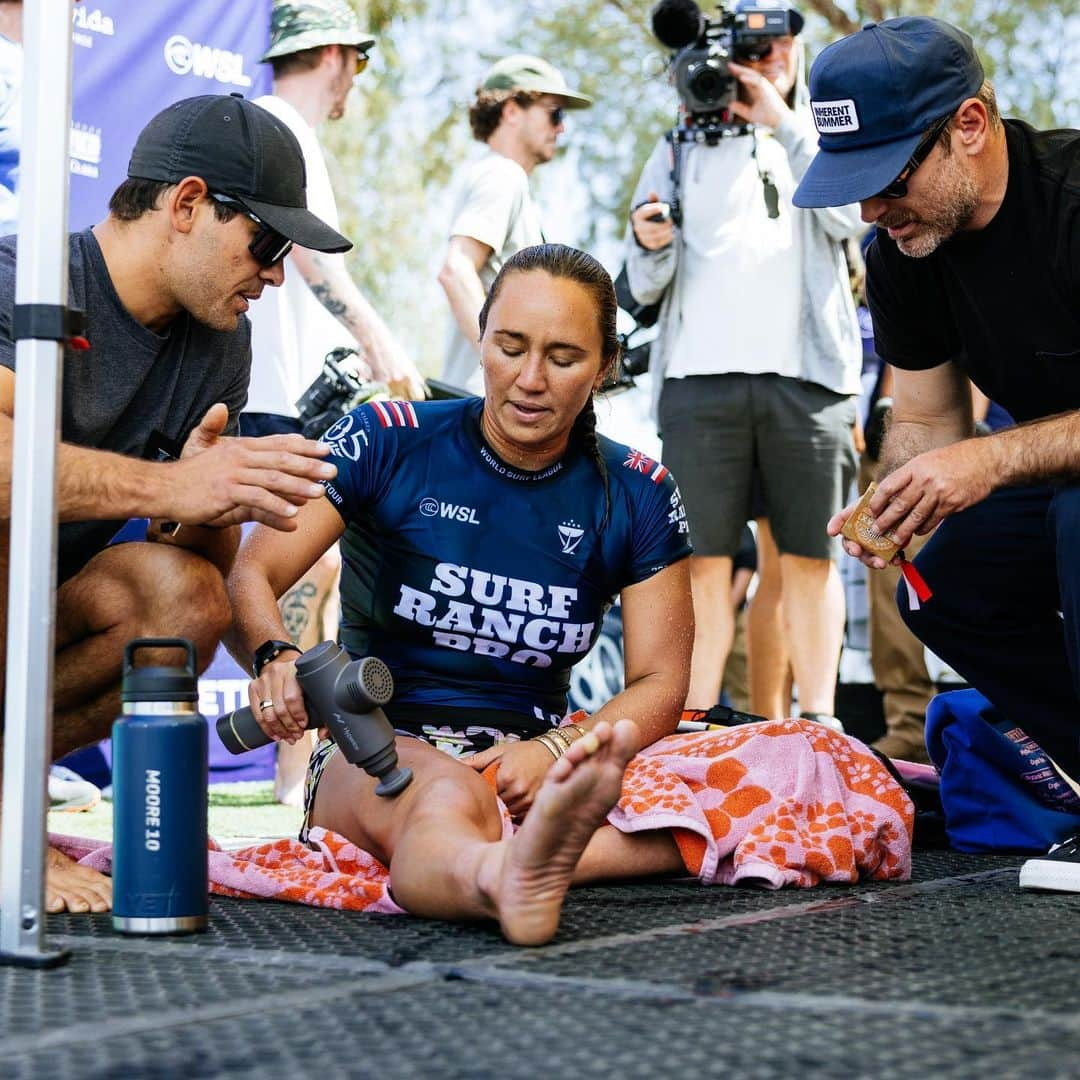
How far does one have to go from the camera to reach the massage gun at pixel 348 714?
7.91ft

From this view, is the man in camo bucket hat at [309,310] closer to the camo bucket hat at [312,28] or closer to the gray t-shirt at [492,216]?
the camo bucket hat at [312,28]

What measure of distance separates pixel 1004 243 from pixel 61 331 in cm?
187

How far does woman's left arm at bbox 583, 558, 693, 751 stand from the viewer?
2957mm

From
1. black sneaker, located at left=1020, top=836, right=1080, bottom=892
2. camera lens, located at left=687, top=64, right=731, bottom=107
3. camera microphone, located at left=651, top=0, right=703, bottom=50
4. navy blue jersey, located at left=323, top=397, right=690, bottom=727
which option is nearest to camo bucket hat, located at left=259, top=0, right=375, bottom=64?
camera microphone, located at left=651, top=0, right=703, bottom=50

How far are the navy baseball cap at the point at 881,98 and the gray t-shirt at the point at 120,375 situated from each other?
1194mm

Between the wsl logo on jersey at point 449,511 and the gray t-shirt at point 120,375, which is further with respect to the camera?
the wsl logo on jersey at point 449,511

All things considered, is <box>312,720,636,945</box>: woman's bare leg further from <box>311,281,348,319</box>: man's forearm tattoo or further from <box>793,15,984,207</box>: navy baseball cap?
<box>311,281,348,319</box>: man's forearm tattoo

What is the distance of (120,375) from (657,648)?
111 centimetres

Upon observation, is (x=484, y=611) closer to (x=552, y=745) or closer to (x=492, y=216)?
(x=552, y=745)

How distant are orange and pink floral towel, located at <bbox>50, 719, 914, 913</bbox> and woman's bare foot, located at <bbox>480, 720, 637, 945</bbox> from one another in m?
0.62

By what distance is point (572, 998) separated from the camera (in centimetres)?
184

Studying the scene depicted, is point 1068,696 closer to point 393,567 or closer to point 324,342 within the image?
point 393,567

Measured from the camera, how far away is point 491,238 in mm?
5012

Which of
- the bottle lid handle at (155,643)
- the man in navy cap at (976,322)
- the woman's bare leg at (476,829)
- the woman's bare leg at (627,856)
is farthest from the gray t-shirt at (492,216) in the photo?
the bottle lid handle at (155,643)
